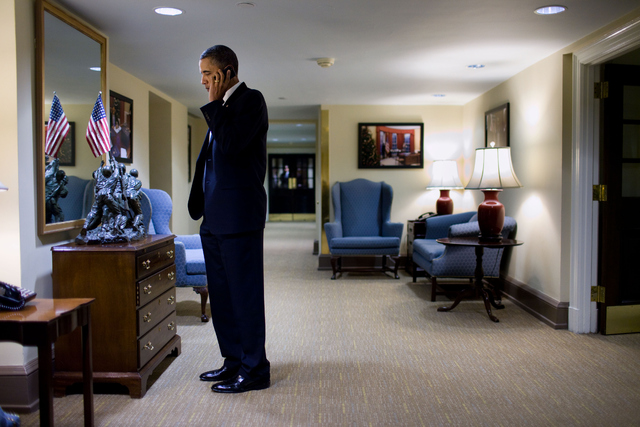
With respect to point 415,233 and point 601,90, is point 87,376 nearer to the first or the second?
point 601,90

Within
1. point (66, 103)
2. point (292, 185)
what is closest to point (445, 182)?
point (66, 103)

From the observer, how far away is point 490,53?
420 centimetres

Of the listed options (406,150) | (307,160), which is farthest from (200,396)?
(307,160)

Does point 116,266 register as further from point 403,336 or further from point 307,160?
point 307,160

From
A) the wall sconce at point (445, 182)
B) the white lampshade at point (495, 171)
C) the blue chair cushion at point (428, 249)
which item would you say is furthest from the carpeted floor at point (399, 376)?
the wall sconce at point (445, 182)

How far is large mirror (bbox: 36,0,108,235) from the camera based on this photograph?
269 cm

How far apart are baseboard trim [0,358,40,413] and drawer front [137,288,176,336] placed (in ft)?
1.87

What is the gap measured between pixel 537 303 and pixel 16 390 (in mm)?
3764

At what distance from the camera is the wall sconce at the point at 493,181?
4.32m

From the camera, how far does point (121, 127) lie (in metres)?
4.77

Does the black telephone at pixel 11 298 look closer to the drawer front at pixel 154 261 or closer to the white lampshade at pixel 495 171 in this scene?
the drawer front at pixel 154 261

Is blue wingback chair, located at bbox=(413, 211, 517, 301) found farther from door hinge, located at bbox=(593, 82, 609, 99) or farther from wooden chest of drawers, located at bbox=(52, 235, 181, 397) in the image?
wooden chest of drawers, located at bbox=(52, 235, 181, 397)

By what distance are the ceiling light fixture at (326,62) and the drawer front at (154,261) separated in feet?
7.10

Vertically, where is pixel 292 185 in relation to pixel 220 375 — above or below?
above
